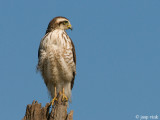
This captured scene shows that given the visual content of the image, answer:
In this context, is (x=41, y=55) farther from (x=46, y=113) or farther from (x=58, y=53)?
(x=46, y=113)

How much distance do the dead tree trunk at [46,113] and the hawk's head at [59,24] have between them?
2785 mm

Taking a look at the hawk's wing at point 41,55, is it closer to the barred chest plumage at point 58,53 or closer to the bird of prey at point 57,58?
the bird of prey at point 57,58

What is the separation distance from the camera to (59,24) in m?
9.11

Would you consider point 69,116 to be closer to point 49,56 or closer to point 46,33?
point 49,56

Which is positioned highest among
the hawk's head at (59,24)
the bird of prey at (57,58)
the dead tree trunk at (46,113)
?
the hawk's head at (59,24)

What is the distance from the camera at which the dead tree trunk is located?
21.8ft

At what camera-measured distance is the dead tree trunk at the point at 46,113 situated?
6641 millimetres

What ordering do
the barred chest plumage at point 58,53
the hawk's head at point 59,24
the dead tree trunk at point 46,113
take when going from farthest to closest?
the hawk's head at point 59,24
the barred chest plumage at point 58,53
the dead tree trunk at point 46,113

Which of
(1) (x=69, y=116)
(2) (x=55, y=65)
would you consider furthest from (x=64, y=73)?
(1) (x=69, y=116)

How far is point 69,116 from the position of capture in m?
6.77

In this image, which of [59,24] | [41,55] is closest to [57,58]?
[41,55]

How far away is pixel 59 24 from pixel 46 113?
3.07m

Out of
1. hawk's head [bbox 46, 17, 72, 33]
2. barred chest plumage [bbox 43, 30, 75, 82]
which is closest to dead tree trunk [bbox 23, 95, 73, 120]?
barred chest plumage [bbox 43, 30, 75, 82]

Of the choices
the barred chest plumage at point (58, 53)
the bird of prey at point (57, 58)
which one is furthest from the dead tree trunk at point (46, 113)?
the barred chest plumage at point (58, 53)
